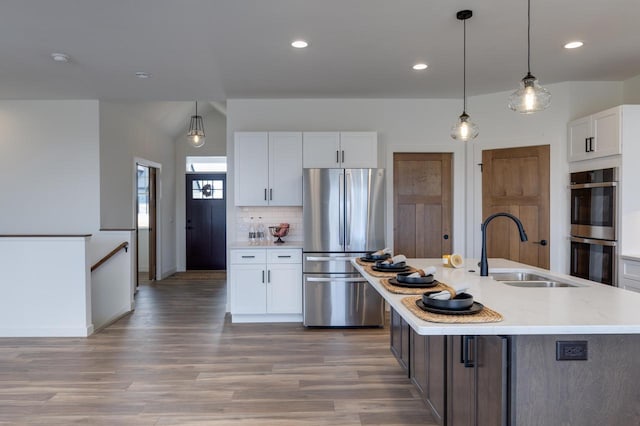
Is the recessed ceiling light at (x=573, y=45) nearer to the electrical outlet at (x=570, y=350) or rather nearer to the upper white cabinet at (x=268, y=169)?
the upper white cabinet at (x=268, y=169)

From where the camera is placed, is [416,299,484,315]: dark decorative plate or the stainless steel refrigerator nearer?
[416,299,484,315]: dark decorative plate

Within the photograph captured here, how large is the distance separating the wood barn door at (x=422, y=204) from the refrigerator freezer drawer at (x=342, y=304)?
0.98 meters

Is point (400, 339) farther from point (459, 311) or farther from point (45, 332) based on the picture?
point (45, 332)

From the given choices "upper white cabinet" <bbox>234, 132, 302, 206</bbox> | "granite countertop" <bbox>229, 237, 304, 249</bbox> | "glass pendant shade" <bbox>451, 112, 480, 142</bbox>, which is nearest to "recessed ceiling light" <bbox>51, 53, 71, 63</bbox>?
"upper white cabinet" <bbox>234, 132, 302, 206</bbox>

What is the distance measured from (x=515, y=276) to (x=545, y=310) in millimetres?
1240

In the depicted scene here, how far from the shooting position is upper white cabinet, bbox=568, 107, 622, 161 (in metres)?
3.84

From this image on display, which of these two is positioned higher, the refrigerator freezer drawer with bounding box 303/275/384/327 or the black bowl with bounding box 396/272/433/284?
the black bowl with bounding box 396/272/433/284

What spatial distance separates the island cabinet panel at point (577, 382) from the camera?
1613 millimetres

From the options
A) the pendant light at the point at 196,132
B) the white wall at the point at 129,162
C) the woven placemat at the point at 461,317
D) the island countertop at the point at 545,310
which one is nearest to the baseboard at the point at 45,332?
the white wall at the point at 129,162

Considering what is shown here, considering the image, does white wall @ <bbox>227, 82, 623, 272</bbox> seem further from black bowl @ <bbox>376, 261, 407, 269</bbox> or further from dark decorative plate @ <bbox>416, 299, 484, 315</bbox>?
dark decorative plate @ <bbox>416, 299, 484, 315</bbox>

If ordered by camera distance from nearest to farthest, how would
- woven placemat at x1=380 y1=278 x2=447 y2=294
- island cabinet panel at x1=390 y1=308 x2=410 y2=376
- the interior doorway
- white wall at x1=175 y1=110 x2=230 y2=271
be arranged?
woven placemat at x1=380 y1=278 x2=447 y2=294
island cabinet panel at x1=390 y1=308 x2=410 y2=376
the interior doorway
white wall at x1=175 y1=110 x2=230 y2=271

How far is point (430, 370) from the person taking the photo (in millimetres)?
2504

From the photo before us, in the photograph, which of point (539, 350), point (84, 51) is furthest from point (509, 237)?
point (84, 51)

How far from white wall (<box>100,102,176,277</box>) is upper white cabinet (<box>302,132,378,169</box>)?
9.18ft
